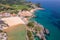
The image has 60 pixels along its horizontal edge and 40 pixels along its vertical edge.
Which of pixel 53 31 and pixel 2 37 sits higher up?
pixel 2 37

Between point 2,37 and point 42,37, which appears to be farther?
point 42,37

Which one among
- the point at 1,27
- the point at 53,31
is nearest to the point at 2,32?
the point at 1,27

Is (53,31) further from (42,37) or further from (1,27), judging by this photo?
(1,27)

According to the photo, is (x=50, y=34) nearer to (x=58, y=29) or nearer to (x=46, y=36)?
(x=46, y=36)

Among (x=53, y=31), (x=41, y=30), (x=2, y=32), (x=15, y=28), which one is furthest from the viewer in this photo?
(x=53, y=31)

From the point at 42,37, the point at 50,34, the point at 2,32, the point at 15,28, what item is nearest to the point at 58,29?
the point at 50,34

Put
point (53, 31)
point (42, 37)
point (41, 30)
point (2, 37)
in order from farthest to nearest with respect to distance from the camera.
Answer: point (53, 31), point (41, 30), point (42, 37), point (2, 37)
